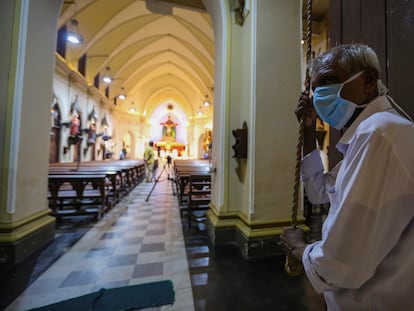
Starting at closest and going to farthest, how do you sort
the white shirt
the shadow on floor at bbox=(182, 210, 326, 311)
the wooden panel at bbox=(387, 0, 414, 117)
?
the white shirt
the wooden panel at bbox=(387, 0, 414, 117)
the shadow on floor at bbox=(182, 210, 326, 311)

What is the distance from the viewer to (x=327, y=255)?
0.64 metres

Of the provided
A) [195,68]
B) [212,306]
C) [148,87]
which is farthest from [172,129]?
[212,306]

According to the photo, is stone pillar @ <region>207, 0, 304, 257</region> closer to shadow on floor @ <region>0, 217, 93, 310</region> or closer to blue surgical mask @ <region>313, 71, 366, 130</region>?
blue surgical mask @ <region>313, 71, 366, 130</region>

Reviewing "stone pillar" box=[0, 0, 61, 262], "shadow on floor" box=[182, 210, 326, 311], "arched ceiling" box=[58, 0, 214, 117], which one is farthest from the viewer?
"arched ceiling" box=[58, 0, 214, 117]

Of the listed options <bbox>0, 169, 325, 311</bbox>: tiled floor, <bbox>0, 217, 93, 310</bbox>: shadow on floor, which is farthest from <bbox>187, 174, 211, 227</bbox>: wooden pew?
<bbox>0, 217, 93, 310</bbox>: shadow on floor

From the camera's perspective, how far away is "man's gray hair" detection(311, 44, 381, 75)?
0.76 metres

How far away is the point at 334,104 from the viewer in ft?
2.75

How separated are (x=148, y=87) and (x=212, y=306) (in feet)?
69.9

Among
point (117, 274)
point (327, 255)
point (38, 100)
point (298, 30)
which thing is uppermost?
point (298, 30)

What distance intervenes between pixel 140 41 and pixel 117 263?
13.4 meters

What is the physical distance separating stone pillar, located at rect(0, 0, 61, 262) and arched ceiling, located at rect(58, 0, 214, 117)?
459 cm

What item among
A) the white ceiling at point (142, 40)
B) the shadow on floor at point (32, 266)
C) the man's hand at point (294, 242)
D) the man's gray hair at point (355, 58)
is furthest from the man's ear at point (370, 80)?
the white ceiling at point (142, 40)

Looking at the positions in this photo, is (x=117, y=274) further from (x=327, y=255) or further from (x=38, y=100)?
(x=38, y=100)

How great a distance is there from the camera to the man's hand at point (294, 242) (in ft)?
2.81
